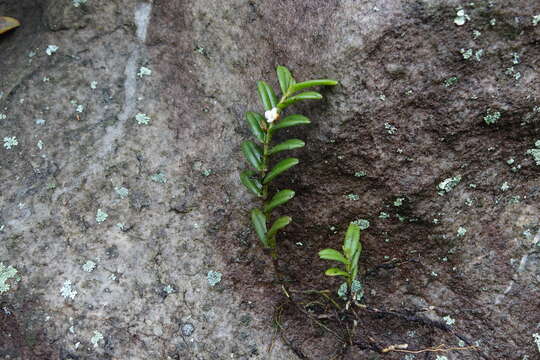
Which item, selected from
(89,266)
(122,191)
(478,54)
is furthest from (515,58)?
(89,266)

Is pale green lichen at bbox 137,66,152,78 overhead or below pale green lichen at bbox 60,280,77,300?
overhead

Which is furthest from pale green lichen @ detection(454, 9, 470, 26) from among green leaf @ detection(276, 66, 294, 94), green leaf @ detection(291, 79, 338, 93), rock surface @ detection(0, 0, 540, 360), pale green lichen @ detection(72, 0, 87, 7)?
pale green lichen @ detection(72, 0, 87, 7)

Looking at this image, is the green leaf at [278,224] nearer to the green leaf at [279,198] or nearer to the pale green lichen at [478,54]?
the green leaf at [279,198]

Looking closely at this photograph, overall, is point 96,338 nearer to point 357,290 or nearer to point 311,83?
Answer: point 357,290

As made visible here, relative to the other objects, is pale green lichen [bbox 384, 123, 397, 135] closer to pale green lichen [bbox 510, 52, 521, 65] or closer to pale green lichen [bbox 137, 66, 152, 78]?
pale green lichen [bbox 510, 52, 521, 65]

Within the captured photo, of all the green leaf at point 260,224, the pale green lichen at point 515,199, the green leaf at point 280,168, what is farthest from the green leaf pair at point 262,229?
the pale green lichen at point 515,199

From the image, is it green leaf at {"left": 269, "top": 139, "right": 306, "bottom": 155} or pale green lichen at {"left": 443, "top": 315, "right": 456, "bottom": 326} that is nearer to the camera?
green leaf at {"left": 269, "top": 139, "right": 306, "bottom": 155}
